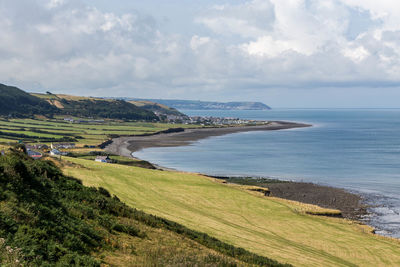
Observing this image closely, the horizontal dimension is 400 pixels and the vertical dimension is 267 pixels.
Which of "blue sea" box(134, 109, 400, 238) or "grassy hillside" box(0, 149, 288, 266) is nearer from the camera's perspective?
"grassy hillside" box(0, 149, 288, 266)

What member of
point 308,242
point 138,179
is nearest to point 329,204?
point 308,242

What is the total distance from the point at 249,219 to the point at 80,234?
2801 cm

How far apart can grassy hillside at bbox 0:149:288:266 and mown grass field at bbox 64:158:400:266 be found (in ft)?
24.5

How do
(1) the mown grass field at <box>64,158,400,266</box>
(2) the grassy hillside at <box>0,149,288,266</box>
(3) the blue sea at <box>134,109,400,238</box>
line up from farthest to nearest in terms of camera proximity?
(3) the blue sea at <box>134,109,400,238</box> → (1) the mown grass field at <box>64,158,400,266</box> → (2) the grassy hillside at <box>0,149,288,266</box>

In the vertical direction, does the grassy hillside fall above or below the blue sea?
above

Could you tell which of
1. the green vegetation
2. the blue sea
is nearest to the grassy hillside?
the blue sea

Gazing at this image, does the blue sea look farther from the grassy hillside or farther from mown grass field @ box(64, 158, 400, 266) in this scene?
the grassy hillside

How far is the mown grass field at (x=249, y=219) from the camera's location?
32.5 meters

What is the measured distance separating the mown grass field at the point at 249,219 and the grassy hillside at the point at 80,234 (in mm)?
7470

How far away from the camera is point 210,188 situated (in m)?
56.0

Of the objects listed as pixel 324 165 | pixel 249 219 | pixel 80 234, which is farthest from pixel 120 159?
pixel 80 234

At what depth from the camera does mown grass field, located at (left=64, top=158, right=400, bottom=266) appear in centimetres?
3253

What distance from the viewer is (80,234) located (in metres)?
18.0

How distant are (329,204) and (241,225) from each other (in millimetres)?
26122
